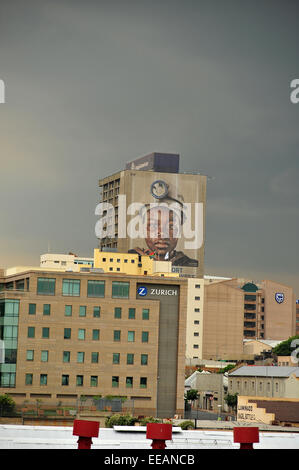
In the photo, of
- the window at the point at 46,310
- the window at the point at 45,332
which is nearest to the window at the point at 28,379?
the window at the point at 45,332

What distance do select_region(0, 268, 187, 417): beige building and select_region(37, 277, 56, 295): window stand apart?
0.41 feet

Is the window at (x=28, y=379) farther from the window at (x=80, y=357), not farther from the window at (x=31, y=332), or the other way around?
the window at (x=80, y=357)

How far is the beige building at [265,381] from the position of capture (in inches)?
4754

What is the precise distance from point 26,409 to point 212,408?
45775mm

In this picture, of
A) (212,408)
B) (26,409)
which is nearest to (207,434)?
(26,409)

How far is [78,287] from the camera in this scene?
108438 millimetres

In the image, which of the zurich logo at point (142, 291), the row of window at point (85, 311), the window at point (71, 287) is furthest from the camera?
the zurich logo at point (142, 291)

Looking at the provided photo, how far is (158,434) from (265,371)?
112 meters

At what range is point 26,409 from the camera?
98.1 m

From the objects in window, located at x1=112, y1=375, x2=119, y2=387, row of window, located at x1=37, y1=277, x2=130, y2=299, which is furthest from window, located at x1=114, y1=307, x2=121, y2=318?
window, located at x1=112, y1=375, x2=119, y2=387

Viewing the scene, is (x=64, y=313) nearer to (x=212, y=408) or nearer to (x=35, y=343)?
(x=35, y=343)

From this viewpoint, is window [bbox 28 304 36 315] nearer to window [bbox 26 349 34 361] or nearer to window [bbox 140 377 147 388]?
window [bbox 26 349 34 361]

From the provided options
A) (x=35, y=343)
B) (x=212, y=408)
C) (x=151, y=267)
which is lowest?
(x=212, y=408)

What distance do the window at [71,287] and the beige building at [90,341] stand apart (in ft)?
0.41
